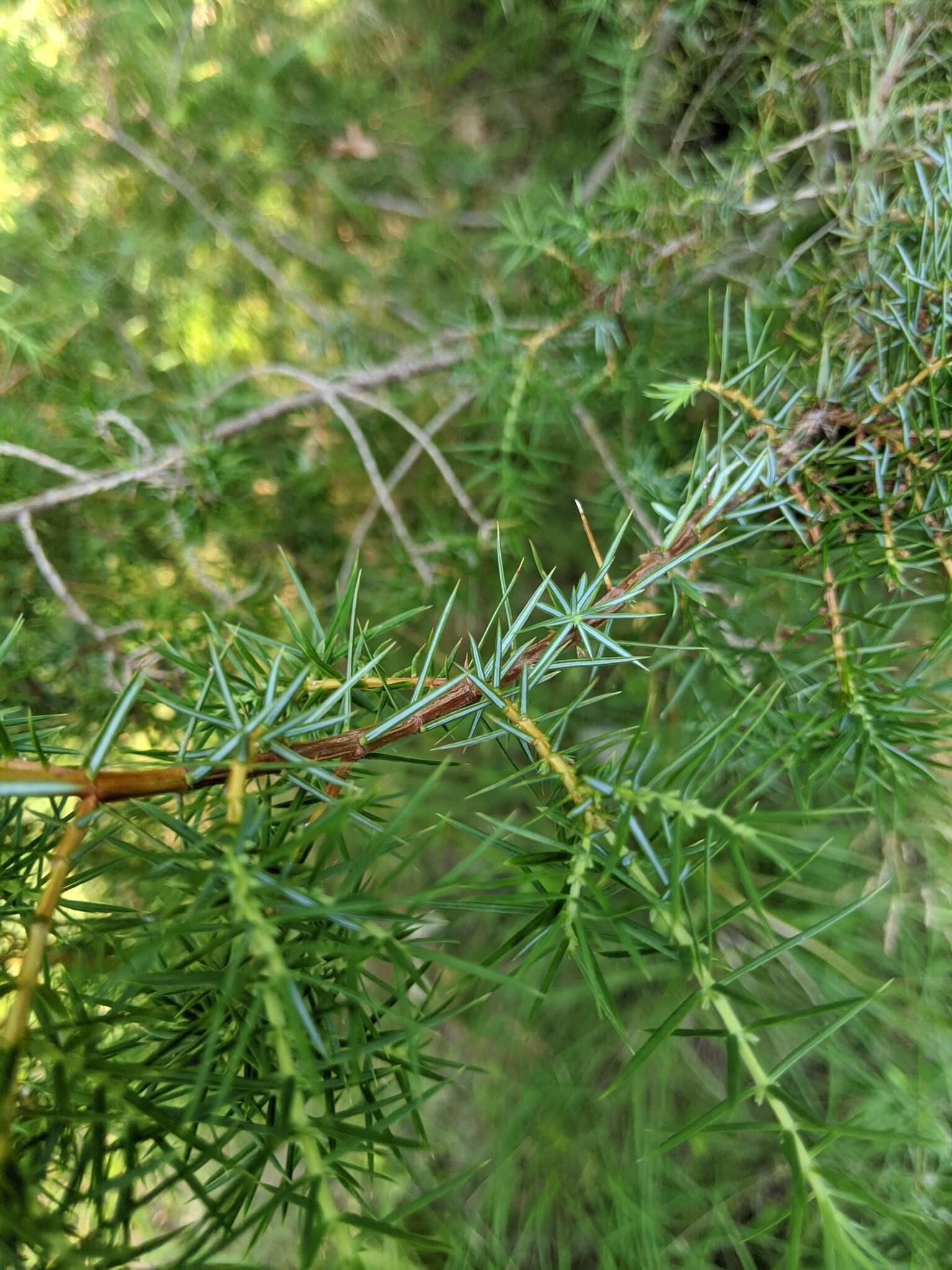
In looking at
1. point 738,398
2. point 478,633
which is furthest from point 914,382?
point 478,633

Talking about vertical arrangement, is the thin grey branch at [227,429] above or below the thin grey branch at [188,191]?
below

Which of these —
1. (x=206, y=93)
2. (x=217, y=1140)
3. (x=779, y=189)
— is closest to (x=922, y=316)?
(x=779, y=189)

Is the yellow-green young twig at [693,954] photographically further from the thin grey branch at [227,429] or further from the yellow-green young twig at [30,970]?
the thin grey branch at [227,429]

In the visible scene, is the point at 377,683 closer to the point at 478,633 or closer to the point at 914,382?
the point at 914,382

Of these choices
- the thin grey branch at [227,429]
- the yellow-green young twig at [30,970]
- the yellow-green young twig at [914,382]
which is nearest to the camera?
the yellow-green young twig at [30,970]

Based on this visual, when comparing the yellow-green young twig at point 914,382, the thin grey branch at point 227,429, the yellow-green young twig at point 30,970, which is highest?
the thin grey branch at point 227,429

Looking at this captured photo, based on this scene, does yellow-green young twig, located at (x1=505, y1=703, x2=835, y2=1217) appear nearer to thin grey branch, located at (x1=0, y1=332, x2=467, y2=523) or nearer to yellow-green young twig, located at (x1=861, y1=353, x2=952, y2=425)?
yellow-green young twig, located at (x1=861, y1=353, x2=952, y2=425)

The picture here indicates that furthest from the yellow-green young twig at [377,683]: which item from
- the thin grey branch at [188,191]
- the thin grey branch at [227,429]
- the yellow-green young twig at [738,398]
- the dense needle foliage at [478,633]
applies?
the thin grey branch at [188,191]

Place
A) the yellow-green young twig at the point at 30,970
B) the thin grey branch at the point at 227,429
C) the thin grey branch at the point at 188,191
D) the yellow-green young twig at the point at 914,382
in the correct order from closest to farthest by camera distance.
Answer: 1. the yellow-green young twig at the point at 30,970
2. the yellow-green young twig at the point at 914,382
3. the thin grey branch at the point at 227,429
4. the thin grey branch at the point at 188,191
